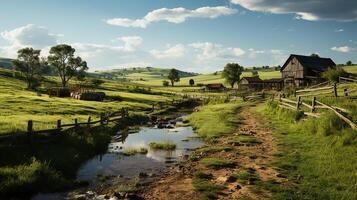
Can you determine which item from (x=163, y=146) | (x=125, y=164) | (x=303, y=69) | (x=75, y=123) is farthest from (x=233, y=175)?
(x=303, y=69)

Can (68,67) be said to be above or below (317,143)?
above

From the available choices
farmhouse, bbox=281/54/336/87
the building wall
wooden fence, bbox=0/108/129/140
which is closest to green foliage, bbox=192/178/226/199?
wooden fence, bbox=0/108/129/140

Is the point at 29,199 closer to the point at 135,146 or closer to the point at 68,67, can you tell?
the point at 135,146

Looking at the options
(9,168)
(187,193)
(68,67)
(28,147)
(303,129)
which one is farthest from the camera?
(68,67)

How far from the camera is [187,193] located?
14.8 m

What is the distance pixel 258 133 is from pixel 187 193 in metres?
16.0

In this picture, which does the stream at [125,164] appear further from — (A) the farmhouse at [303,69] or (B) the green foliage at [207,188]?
(A) the farmhouse at [303,69]

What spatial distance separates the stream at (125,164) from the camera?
16.7 meters

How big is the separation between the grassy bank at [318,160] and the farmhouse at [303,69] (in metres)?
67.8

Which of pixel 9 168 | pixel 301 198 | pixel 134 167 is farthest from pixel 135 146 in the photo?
pixel 301 198

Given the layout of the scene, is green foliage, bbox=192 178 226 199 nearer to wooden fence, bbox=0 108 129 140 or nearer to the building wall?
wooden fence, bbox=0 108 129 140

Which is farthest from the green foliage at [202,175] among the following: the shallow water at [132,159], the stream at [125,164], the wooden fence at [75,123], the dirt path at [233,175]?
the wooden fence at [75,123]

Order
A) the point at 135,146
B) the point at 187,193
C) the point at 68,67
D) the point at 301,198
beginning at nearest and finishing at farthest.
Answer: the point at 301,198
the point at 187,193
the point at 135,146
the point at 68,67

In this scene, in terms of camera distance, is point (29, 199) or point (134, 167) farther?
point (134, 167)
